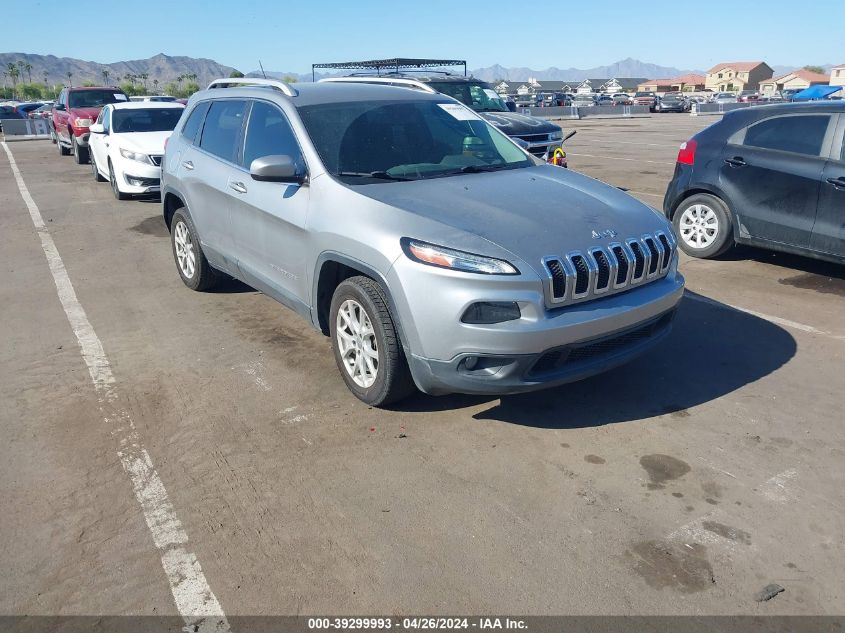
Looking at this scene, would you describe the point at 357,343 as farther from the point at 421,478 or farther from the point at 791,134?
the point at 791,134

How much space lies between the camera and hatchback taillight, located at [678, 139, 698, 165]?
750cm

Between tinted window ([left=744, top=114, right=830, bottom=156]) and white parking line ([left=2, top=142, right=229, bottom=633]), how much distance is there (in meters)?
6.17

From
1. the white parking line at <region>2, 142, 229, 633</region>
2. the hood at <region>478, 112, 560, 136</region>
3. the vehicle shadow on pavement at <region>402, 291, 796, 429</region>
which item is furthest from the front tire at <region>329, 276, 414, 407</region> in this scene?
the hood at <region>478, 112, 560, 136</region>

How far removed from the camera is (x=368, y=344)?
4121mm

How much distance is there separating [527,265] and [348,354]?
1.34 meters

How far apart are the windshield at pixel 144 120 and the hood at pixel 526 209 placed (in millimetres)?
10053

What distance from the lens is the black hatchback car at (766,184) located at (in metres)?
6.33

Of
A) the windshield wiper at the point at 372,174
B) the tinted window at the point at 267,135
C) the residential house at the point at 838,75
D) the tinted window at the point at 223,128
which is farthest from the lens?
the residential house at the point at 838,75

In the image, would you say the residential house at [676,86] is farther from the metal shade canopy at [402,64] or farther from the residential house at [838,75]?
the metal shade canopy at [402,64]

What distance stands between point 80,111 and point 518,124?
11.3m

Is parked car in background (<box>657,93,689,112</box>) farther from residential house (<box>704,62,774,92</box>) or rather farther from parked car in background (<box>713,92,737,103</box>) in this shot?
residential house (<box>704,62,774,92</box>)

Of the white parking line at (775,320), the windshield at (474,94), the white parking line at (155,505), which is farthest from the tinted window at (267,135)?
the windshield at (474,94)

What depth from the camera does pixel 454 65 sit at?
2269cm

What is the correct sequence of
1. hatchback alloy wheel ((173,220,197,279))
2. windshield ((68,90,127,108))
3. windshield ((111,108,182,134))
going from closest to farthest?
hatchback alloy wheel ((173,220,197,279)) < windshield ((111,108,182,134)) < windshield ((68,90,127,108))
